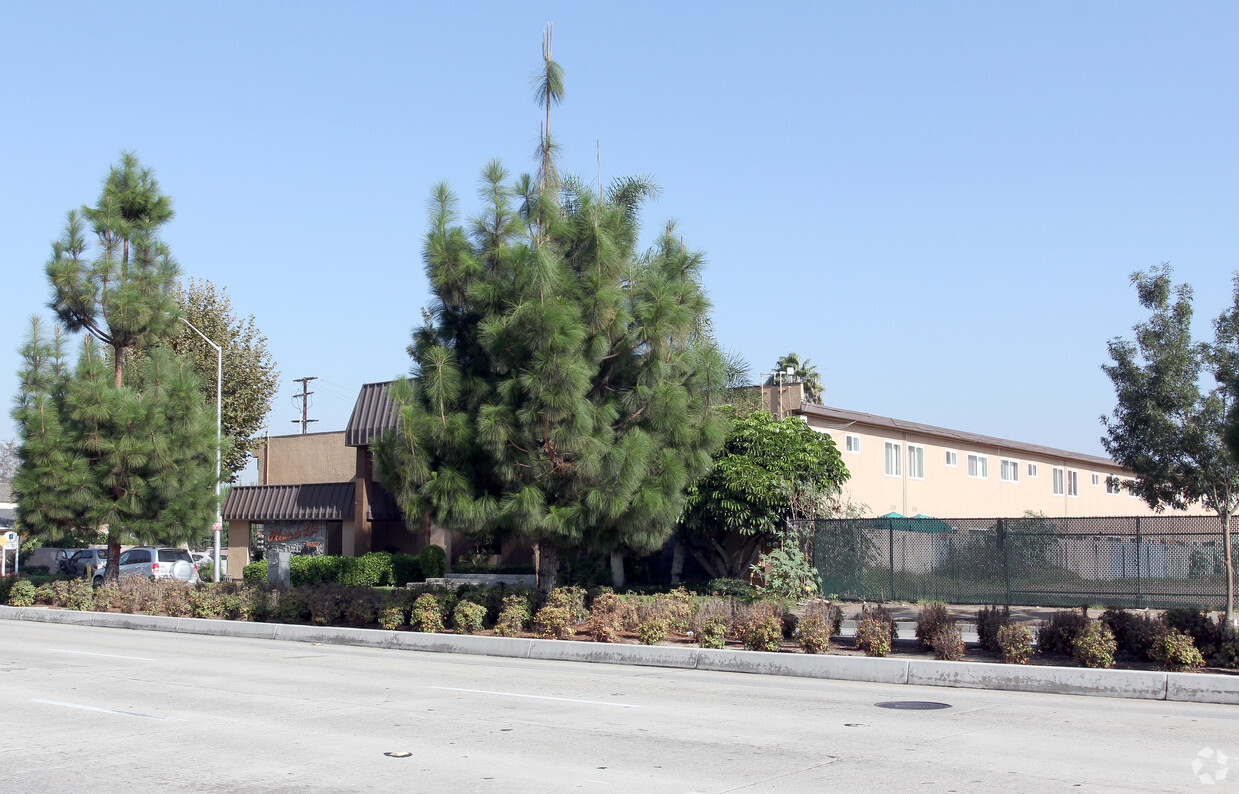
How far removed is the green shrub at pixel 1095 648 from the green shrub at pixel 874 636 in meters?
2.34

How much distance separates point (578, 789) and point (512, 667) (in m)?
8.36

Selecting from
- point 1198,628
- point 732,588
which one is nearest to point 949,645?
point 1198,628

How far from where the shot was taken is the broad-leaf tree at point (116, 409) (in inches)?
998

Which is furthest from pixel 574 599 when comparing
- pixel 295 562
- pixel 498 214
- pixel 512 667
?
pixel 295 562

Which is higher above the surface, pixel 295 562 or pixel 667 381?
pixel 667 381

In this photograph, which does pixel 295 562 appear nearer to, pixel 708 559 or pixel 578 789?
pixel 708 559

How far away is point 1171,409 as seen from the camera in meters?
21.3

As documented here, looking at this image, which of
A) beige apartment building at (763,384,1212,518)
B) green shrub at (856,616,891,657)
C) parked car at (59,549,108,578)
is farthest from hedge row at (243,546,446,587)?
green shrub at (856,616,891,657)

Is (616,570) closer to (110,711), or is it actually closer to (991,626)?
(991,626)

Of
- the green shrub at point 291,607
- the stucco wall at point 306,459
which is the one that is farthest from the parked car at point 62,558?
the green shrub at point 291,607

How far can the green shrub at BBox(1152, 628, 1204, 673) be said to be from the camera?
43.4 feet

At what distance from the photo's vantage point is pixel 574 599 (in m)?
18.3

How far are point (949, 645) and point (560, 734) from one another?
6897 millimetres

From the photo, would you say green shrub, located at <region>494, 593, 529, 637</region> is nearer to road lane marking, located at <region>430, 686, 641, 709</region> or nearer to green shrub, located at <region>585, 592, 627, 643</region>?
green shrub, located at <region>585, 592, 627, 643</region>
